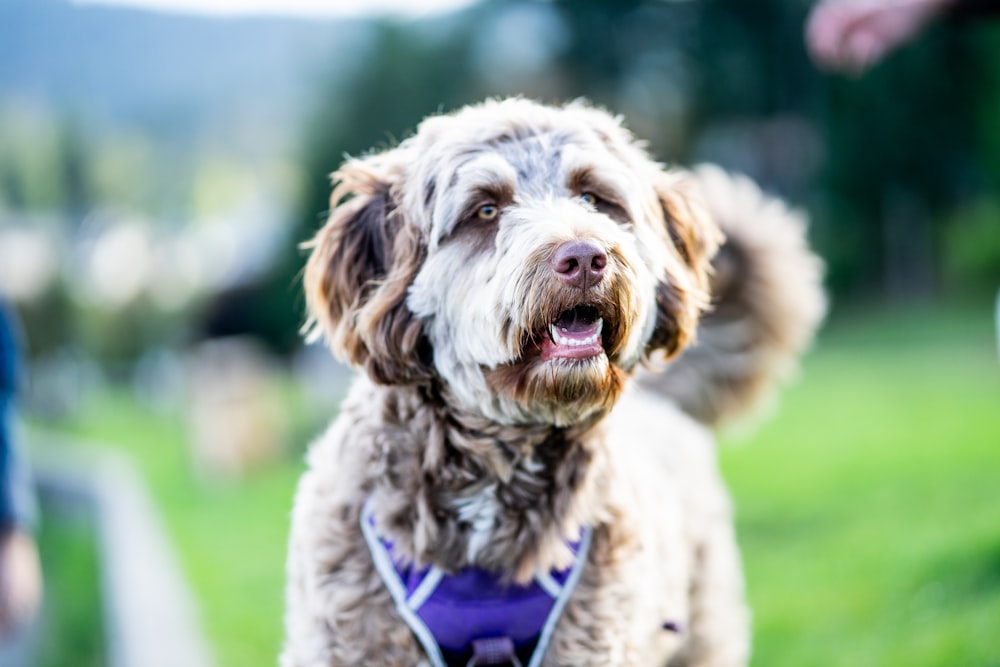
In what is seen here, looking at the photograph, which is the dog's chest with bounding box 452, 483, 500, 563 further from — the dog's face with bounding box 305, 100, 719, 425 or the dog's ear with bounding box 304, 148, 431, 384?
the dog's ear with bounding box 304, 148, 431, 384

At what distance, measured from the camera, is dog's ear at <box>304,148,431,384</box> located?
332 centimetres

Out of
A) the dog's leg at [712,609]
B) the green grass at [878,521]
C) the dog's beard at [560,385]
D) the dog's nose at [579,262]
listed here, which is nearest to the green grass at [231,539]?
the dog's leg at [712,609]

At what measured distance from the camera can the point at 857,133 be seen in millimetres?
28938

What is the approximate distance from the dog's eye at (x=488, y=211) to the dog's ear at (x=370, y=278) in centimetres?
21

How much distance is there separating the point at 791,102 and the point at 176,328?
2315 cm

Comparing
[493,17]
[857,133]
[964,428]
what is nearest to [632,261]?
[964,428]

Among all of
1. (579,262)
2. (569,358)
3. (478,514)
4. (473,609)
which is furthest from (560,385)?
(473,609)

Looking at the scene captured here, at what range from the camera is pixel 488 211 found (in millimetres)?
3332

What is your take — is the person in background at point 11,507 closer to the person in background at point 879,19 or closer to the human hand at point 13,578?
the human hand at point 13,578

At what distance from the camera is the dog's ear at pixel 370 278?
3316 millimetres

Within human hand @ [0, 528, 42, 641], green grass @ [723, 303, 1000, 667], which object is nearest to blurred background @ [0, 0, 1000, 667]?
green grass @ [723, 303, 1000, 667]

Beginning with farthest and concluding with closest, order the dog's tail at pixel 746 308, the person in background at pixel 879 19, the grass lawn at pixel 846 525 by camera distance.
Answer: the grass lawn at pixel 846 525
the dog's tail at pixel 746 308
the person in background at pixel 879 19

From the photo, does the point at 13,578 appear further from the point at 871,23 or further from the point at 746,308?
the point at 871,23

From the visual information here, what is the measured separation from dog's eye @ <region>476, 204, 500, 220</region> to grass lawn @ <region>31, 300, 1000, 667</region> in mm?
3129
